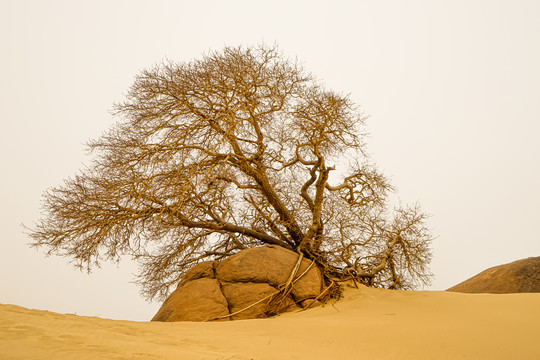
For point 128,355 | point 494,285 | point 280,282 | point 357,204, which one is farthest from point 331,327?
point 494,285

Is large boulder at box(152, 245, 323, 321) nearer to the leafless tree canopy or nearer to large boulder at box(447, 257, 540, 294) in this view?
the leafless tree canopy

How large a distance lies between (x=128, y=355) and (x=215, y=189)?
19.0ft

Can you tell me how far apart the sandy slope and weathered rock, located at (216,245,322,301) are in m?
1.12

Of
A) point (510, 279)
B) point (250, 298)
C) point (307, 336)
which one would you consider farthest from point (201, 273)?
point (510, 279)

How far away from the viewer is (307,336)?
4.90 metres

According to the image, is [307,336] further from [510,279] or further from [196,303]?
[510,279]

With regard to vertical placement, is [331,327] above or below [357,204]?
below

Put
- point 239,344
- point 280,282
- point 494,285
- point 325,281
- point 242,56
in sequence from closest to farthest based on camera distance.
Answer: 1. point 239,344
2. point 280,282
3. point 325,281
4. point 242,56
5. point 494,285

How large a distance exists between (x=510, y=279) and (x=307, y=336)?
27.9 ft

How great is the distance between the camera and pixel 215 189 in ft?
29.0

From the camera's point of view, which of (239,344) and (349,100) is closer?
(239,344)

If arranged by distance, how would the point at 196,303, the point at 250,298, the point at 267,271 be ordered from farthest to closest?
1. the point at 267,271
2. the point at 250,298
3. the point at 196,303

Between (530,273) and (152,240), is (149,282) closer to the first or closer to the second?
(152,240)

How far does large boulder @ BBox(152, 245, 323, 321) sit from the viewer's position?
7.11 m
